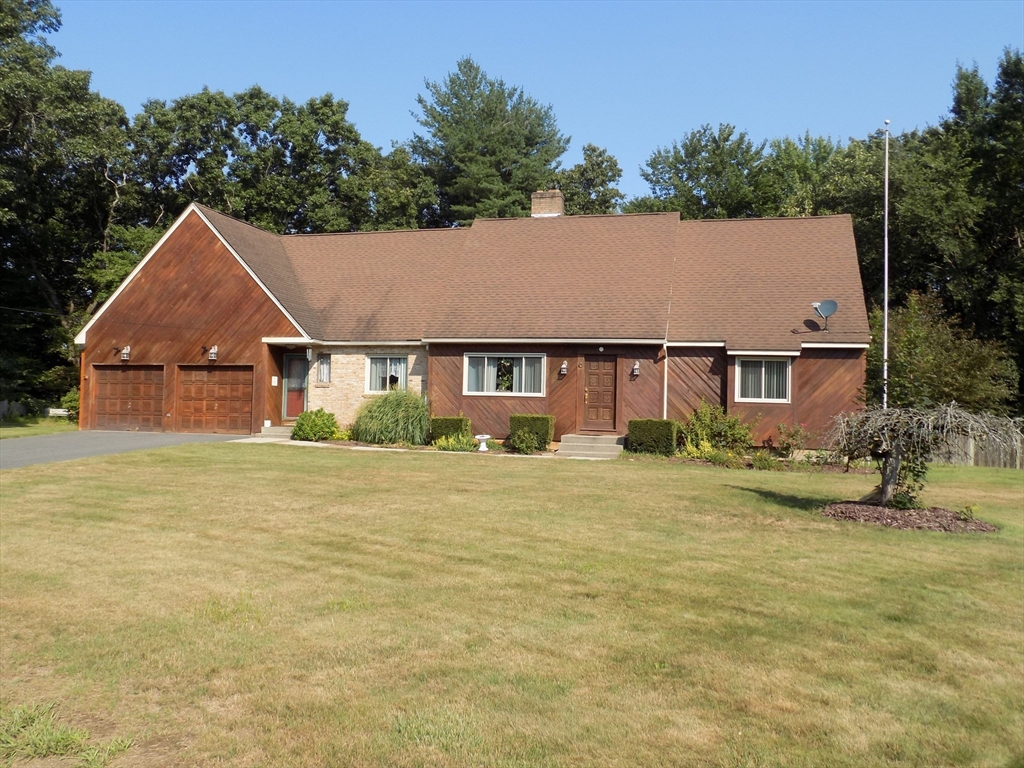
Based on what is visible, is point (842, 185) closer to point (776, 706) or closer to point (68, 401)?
point (68, 401)

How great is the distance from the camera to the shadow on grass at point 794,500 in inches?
516

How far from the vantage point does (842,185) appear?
37.6m

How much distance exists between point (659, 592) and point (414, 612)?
7.61ft

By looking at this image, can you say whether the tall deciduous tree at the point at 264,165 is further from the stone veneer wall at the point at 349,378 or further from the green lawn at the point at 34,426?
the stone veneer wall at the point at 349,378

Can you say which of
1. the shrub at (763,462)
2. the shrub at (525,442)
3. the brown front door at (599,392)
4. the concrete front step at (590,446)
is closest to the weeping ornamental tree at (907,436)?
the shrub at (763,462)

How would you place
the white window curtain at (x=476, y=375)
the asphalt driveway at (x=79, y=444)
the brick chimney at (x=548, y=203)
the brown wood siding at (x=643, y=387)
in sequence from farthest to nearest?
the brick chimney at (x=548, y=203)
the white window curtain at (x=476, y=375)
the brown wood siding at (x=643, y=387)
the asphalt driveway at (x=79, y=444)

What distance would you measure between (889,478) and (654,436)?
9187 millimetres

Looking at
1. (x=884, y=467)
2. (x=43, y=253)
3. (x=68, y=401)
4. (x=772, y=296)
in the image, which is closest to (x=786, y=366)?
(x=772, y=296)

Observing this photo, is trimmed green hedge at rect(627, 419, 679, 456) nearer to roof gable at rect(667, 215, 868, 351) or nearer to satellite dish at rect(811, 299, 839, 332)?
roof gable at rect(667, 215, 868, 351)

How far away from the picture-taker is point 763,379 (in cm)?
2284

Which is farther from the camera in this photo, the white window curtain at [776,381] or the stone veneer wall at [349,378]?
the stone veneer wall at [349,378]

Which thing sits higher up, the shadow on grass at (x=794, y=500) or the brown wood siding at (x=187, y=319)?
the brown wood siding at (x=187, y=319)

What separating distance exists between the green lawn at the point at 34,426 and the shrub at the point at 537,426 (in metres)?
13.8

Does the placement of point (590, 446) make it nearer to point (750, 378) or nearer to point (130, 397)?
point (750, 378)
